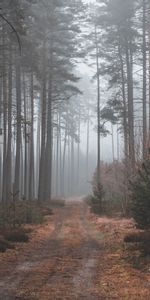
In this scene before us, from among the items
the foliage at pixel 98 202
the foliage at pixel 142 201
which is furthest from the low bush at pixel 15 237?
the foliage at pixel 98 202

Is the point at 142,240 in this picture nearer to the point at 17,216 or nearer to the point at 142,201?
the point at 142,201

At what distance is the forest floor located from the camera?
816 centimetres

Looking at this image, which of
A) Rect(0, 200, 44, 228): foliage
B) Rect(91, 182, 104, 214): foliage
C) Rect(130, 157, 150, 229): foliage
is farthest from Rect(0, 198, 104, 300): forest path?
Rect(91, 182, 104, 214): foliage

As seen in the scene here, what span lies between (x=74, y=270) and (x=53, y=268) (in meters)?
0.51

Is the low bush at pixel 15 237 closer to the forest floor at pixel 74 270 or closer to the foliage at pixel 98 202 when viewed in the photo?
the forest floor at pixel 74 270

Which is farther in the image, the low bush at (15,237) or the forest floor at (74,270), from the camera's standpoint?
the low bush at (15,237)

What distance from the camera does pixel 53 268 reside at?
1038 cm

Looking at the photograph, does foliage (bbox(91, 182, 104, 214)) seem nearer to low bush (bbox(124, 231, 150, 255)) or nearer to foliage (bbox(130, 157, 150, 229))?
foliage (bbox(130, 157, 150, 229))

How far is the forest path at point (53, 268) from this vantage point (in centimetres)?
812

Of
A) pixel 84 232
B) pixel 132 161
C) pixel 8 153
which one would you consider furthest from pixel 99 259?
pixel 8 153

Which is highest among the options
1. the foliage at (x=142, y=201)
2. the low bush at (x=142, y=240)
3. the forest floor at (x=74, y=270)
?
the foliage at (x=142, y=201)

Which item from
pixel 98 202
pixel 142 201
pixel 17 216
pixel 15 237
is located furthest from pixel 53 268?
pixel 98 202

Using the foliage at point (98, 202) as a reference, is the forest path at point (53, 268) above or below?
below

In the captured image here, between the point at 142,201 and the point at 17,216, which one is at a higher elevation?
the point at 142,201
